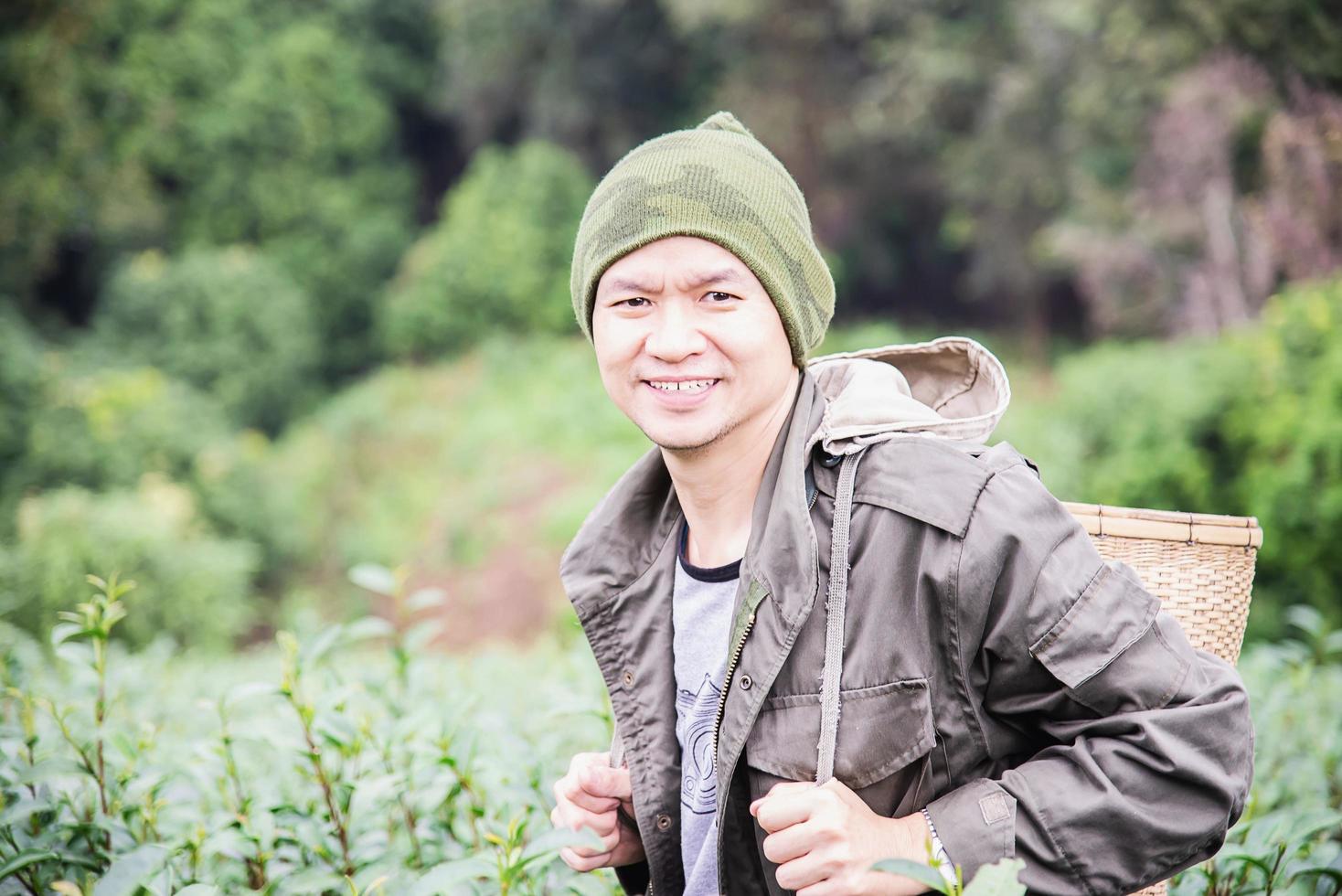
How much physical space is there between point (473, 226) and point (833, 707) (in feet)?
64.5

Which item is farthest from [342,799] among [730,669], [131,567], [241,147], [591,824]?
[241,147]

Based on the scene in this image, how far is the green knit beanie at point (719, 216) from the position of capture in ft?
4.90

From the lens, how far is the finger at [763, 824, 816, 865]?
125 cm

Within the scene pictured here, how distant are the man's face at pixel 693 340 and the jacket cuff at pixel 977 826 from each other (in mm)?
573

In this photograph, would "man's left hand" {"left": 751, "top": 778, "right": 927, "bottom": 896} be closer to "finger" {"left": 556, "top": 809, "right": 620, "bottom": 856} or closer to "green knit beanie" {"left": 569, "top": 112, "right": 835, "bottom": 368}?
"finger" {"left": 556, "top": 809, "right": 620, "bottom": 856}

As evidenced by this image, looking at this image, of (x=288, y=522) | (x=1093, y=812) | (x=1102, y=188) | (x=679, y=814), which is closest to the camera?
(x=1093, y=812)

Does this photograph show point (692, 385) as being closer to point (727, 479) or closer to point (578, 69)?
point (727, 479)

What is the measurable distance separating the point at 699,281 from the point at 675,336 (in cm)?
9

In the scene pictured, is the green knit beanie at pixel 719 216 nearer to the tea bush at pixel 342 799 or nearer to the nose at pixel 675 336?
the nose at pixel 675 336

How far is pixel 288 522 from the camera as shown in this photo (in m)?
13.5

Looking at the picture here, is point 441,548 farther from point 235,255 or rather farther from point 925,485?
point 925,485

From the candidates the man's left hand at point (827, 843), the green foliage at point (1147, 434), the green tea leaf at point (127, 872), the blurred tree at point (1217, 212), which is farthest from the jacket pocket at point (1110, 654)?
the blurred tree at point (1217, 212)

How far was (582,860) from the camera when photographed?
1.62 meters

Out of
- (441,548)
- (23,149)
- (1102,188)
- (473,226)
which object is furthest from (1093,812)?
(473,226)
